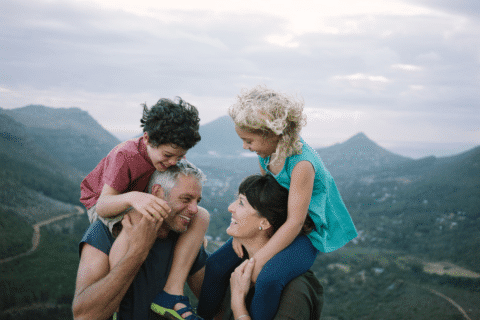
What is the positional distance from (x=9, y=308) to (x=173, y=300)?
5903 cm

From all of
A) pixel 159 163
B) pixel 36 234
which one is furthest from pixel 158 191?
pixel 36 234

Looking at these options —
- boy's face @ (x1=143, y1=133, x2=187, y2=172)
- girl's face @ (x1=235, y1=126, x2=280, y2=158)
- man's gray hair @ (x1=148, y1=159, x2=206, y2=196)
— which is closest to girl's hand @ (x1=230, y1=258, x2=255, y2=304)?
man's gray hair @ (x1=148, y1=159, x2=206, y2=196)

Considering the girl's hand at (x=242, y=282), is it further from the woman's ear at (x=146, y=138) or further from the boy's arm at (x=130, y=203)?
the woman's ear at (x=146, y=138)

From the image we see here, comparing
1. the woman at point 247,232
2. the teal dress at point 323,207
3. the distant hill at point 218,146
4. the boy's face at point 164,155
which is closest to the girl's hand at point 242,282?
Result: the woman at point 247,232

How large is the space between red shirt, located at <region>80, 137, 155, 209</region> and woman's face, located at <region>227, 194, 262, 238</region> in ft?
3.65

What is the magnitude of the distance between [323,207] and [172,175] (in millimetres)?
1748

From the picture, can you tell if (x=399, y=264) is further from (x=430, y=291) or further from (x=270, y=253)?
(x=270, y=253)

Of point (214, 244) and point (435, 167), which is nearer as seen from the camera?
point (214, 244)

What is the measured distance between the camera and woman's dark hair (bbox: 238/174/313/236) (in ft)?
12.6

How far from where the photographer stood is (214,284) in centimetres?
413

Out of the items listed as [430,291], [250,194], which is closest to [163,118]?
[250,194]

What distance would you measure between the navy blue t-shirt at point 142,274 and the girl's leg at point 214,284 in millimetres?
477

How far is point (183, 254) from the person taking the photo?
13.4 feet

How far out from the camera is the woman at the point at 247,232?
3666 millimetres
